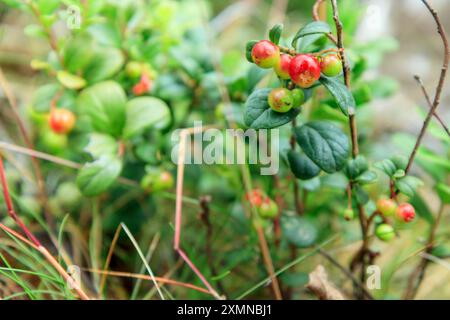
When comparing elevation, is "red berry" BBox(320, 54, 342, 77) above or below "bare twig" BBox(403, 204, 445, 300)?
above

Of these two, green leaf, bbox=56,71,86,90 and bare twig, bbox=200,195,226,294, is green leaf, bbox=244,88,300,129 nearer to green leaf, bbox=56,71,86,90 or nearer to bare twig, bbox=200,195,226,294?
bare twig, bbox=200,195,226,294

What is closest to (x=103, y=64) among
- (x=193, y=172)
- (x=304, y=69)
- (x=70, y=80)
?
(x=70, y=80)

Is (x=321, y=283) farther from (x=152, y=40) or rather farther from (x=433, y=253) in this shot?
(x=152, y=40)

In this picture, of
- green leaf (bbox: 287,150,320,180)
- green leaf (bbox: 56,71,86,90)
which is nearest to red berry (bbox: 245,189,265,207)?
green leaf (bbox: 287,150,320,180)

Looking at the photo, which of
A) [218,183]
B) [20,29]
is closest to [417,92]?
[218,183]

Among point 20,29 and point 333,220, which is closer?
point 333,220

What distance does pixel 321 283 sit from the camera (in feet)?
3.02

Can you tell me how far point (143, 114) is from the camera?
1062mm

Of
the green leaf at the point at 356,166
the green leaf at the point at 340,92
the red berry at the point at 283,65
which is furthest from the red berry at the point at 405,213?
the red berry at the point at 283,65

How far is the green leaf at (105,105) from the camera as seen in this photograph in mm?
1053

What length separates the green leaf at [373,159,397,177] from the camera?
0.86m

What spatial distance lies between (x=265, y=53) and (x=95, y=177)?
48cm

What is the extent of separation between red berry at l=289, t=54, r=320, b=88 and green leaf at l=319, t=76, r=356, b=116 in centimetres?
3

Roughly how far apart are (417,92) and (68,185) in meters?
1.62
